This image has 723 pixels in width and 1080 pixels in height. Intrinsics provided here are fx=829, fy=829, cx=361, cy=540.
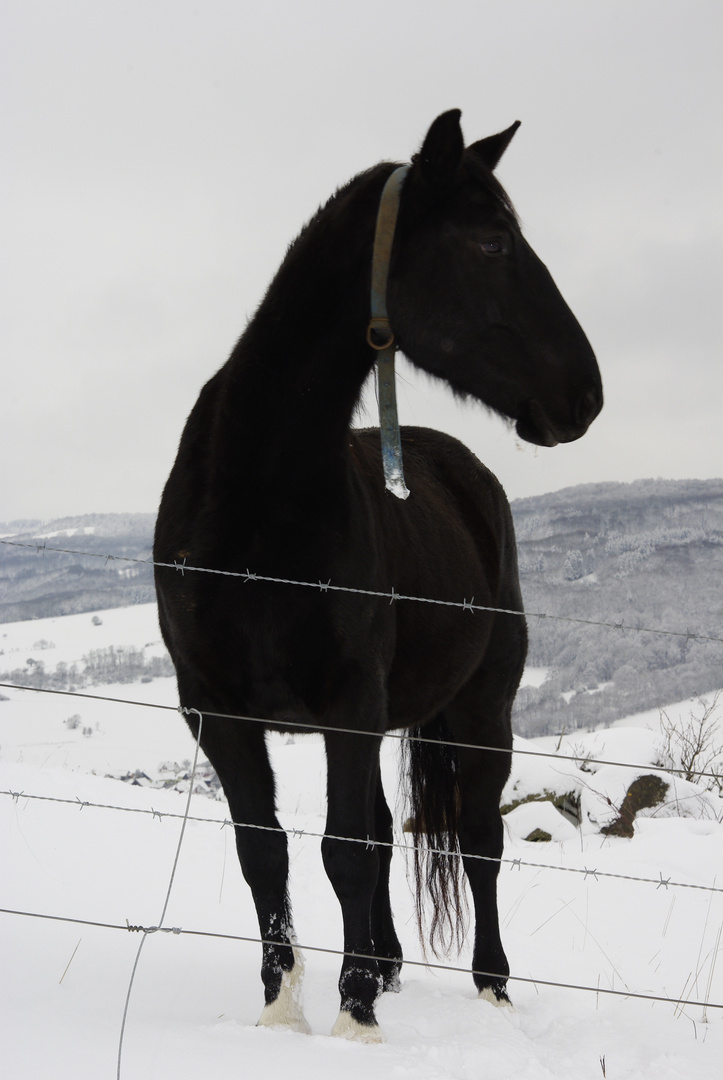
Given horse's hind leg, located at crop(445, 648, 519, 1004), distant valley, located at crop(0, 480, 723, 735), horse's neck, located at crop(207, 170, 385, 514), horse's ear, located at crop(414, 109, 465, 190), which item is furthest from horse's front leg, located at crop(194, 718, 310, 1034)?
distant valley, located at crop(0, 480, 723, 735)

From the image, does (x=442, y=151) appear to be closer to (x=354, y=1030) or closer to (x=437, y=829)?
(x=354, y=1030)

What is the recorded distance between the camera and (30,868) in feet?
15.2

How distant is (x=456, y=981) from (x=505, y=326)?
3.12 m

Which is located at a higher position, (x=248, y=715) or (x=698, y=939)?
(x=248, y=715)

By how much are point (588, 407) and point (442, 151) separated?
95 centimetres

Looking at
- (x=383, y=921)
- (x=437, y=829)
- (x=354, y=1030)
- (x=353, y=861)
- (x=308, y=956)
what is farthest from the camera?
→ (x=437, y=829)

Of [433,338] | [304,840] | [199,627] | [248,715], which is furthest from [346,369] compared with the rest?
[304,840]

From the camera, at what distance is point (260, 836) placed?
2.90 m

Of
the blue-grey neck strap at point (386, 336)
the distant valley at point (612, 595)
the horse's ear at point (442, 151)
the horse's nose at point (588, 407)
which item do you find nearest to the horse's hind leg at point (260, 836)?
the blue-grey neck strap at point (386, 336)

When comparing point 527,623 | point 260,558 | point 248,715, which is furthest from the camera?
point 527,623

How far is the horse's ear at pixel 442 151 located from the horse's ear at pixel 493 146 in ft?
1.33

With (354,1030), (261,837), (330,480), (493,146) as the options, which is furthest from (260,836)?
(493,146)

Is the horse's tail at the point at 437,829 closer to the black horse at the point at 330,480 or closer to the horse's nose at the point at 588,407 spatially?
the black horse at the point at 330,480

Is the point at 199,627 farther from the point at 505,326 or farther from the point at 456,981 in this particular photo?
the point at 456,981
